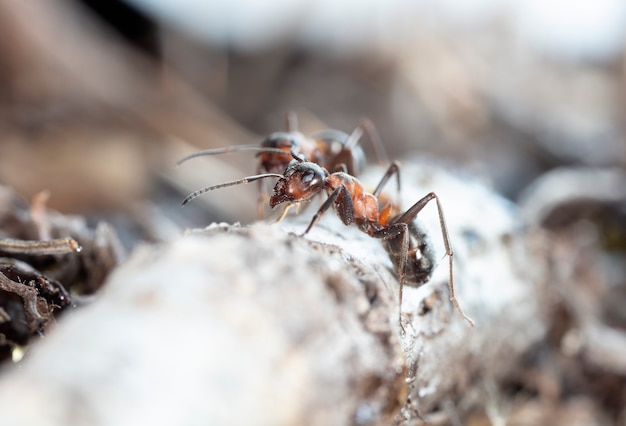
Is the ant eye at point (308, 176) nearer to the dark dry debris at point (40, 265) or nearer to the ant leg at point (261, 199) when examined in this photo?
the ant leg at point (261, 199)

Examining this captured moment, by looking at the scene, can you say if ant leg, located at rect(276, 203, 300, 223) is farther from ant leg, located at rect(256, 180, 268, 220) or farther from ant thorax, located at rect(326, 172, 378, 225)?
ant leg, located at rect(256, 180, 268, 220)

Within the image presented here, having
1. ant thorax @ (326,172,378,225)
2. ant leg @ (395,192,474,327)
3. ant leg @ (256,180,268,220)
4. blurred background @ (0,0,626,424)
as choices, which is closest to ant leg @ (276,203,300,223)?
ant thorax @ (326,172,378,225)

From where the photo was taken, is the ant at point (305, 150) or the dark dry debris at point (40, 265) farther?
the ant at point (305, 150)

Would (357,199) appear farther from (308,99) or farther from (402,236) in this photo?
(308,99)

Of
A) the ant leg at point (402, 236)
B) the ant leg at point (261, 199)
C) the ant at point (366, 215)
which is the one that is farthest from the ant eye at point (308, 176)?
the ant leg at point (261, 199)

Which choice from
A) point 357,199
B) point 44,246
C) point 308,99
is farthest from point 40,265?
point 308,99

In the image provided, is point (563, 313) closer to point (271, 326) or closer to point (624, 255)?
point (624, 255)

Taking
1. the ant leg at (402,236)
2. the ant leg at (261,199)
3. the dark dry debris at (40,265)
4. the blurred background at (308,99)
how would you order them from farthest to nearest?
the blurred background at (308,99) → the ant leg at (261,199) → the ant leg at (402,236) → the dark dry debris at (40,265)
